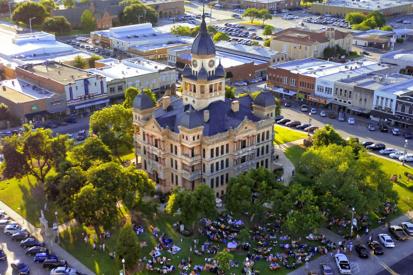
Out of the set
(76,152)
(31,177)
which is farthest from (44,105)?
(76,152)

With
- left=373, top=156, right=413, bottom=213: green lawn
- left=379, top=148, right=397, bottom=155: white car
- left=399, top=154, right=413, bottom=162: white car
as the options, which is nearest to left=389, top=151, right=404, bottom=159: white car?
left=399, top=154, right=413, bottom=162: white car

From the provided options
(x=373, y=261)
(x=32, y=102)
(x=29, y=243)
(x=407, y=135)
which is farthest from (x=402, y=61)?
(x=29, y=243)

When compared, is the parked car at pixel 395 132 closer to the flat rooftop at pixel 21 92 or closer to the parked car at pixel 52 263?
the parked car at pixel 52 263

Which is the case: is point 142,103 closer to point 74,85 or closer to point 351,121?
→ point 74,85

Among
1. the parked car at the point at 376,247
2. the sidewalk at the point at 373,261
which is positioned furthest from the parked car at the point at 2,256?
the parked car at the point at 376,247

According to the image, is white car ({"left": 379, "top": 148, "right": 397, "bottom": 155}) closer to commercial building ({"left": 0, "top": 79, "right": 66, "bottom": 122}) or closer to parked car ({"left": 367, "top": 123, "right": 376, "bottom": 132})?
parked car ({"left": 367, "top": 123, "right": 376, "bottom": 132})

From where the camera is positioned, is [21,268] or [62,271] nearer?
[62,271]
